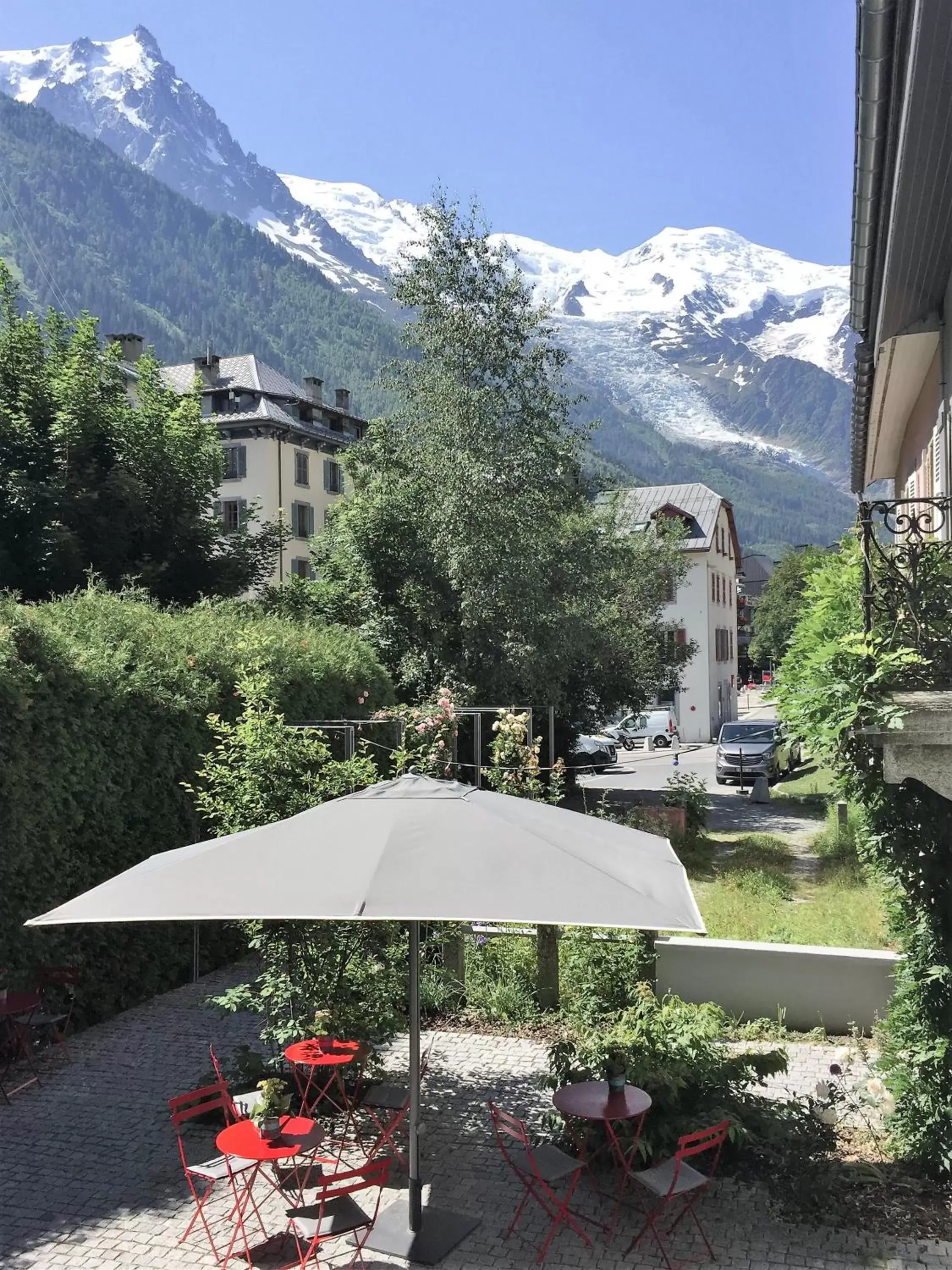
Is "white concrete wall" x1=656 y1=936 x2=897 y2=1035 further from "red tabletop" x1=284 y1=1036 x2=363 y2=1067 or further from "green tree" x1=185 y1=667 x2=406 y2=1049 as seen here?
"red tabletop" x1=284 y1=1036 x2=363 y2=1067

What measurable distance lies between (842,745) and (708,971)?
455 centimetres

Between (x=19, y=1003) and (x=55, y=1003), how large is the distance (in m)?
1.27

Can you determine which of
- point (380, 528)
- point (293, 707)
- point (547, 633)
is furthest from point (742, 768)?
point (293, 707)

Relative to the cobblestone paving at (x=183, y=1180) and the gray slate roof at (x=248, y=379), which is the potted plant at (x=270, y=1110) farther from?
the gray slate roof at (x=248, y=379)

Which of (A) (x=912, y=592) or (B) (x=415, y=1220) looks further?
(B) (x=415, y=1220)

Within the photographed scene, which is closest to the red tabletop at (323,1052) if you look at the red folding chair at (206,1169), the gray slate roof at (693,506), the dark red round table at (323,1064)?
the dark red round table at (323,1064)

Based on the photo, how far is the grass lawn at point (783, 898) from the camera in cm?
1193

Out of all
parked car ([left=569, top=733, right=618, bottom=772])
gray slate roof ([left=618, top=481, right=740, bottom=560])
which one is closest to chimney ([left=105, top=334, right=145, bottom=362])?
gray slate roof ([left=618, top=481, right=740, bottom=560])

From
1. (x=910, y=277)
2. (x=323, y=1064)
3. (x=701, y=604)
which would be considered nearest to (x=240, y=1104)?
(x=323, y=1064)

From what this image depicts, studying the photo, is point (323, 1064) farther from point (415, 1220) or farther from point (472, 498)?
point (472, 498)

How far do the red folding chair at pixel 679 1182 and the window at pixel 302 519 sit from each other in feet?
161

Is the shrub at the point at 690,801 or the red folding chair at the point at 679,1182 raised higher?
the red folding chair at the point at 679,1182

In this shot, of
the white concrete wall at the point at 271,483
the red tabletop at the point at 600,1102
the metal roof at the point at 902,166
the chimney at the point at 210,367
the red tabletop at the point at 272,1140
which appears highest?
the chimney at the point at 210,367

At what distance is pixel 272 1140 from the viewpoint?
5.59 m
